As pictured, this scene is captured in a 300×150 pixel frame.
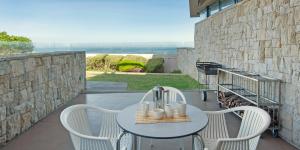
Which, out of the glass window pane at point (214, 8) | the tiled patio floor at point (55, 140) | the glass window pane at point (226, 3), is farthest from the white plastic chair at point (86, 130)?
the glass window pane at point (214, 8)

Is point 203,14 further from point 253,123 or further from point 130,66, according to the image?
point 253,123

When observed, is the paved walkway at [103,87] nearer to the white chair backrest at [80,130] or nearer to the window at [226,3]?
the window at [226,3]

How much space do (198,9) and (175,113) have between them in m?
8.07

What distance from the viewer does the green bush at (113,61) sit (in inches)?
510

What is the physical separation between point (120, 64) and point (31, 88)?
8588 millimetres

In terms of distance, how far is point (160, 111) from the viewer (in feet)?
7.43

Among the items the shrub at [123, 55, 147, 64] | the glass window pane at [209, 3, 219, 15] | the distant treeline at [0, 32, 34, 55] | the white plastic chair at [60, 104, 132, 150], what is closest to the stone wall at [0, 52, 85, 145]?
the distant treeline at [0, 32, 34, 55]

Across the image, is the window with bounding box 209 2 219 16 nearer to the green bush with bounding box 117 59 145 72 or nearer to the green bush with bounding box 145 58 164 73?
the green bush with bounding box 145 58 164 73

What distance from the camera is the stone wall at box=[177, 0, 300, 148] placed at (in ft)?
11.0

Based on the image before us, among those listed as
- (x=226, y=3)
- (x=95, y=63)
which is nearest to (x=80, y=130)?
(x=226, y=3)

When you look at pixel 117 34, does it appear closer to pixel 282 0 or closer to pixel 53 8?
pixel 53 8

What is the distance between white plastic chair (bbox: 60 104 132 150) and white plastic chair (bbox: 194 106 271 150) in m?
0.69

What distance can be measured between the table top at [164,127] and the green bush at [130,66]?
10445 millimetres

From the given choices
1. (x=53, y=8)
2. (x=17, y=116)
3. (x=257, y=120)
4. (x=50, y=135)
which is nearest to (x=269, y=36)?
(x=257, y=120)
